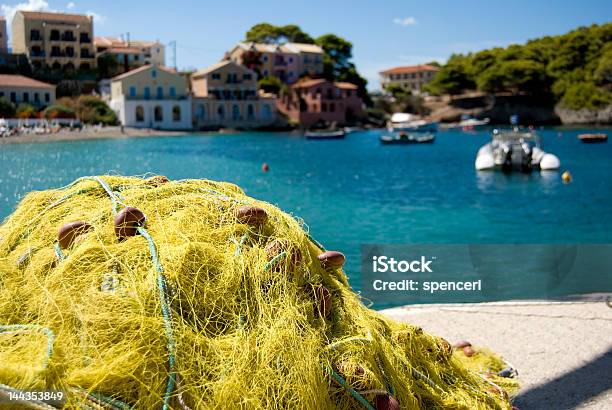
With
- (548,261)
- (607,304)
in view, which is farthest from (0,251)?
(607,304)

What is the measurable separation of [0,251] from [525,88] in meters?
112

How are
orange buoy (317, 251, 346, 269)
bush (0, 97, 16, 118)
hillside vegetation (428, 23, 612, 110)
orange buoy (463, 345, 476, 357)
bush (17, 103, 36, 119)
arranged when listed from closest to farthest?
1. orange buoy (317, 251, 346, 269)
2. orange buoy (463, 345, 476, 357)
3. bush (0, 97, 16, 118)
4. bush (17, 103, 36, 119)
5. hillside vegetation (428, 23, 612, 110)

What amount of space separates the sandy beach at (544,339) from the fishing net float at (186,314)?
73.2 inches

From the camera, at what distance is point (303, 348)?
12.2ft

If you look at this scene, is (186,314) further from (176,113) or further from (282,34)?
(282,34)

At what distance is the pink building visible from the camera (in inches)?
3927

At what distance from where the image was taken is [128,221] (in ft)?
13.5

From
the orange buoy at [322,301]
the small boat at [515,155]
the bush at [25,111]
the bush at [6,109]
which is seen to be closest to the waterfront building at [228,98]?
the bush at [25,111]

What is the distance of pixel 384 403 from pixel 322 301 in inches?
27.9

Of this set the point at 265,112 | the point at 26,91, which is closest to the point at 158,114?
the point at 26,91

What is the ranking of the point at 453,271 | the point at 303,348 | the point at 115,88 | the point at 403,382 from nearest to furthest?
the point at 303,348, the point at 403,382, the point at 453,271, the point at 115,88

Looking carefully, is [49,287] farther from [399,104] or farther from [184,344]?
[399,104]

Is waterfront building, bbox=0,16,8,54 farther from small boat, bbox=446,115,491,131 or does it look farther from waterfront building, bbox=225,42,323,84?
small boat, bbox=446,115,491,131

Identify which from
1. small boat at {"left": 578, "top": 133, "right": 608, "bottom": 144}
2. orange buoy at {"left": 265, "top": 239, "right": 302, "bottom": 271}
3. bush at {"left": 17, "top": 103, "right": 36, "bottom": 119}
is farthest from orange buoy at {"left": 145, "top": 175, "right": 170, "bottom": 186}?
small boat at {"left": 578, "top": 133, "right": 608, "bottom": 144}
